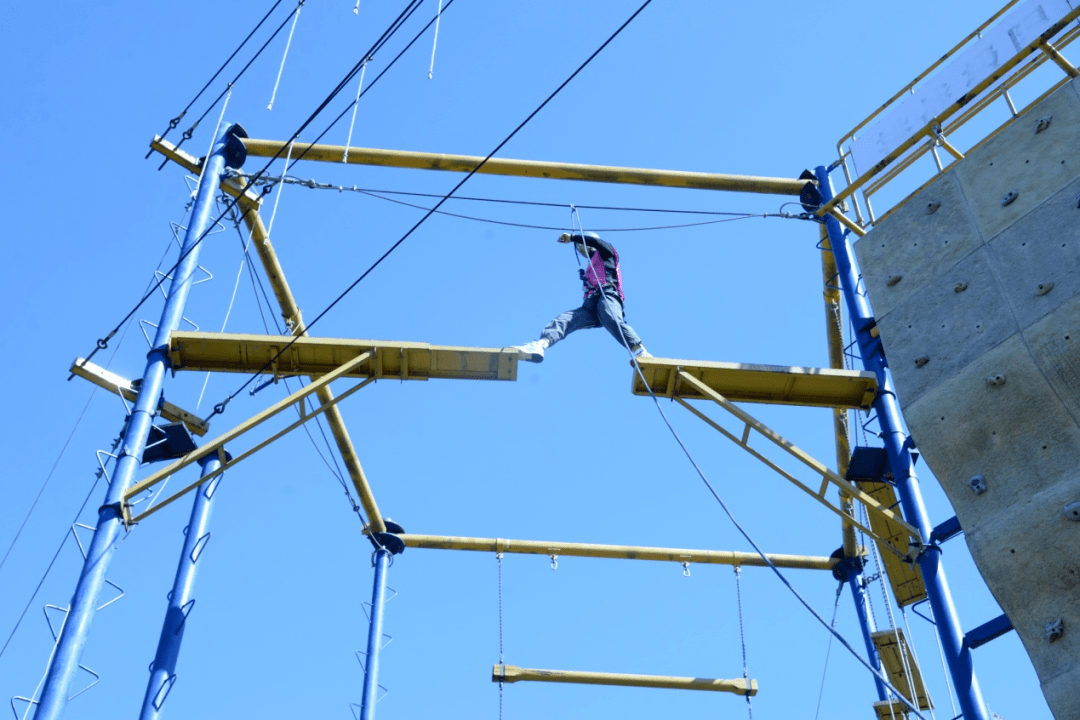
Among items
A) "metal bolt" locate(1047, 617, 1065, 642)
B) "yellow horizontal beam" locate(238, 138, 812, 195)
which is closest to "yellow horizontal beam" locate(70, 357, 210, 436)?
"yellow horizontal beam" locate(238, 138, 812, 195)

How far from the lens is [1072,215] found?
10.6 metres

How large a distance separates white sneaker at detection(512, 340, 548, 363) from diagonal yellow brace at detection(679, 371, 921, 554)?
155 centimetres

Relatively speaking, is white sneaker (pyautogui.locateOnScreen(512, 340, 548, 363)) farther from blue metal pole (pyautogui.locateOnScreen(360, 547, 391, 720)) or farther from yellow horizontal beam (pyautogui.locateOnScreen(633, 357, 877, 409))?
blue metal pole (pyautogui.locateOnScreen(360, 547, 391, 720))

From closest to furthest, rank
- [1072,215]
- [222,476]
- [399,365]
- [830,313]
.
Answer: [1072,215], [399,365], [222,476], [830,313]

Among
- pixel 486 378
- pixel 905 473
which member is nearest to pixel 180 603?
pixel 486 378

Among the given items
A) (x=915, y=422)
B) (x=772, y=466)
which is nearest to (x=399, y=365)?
(x=772, y=466)

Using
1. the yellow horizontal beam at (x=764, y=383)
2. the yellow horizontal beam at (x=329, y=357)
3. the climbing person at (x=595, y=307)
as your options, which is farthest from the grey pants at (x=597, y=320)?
the yellow horizontal beam at (x=329, y=357)

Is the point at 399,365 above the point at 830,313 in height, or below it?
below

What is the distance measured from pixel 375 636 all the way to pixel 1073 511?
1023 centimetres

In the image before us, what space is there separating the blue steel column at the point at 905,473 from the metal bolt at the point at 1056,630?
91 centimetres

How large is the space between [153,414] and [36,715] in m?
3.46

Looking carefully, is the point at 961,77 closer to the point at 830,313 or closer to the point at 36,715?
the point at 830,313

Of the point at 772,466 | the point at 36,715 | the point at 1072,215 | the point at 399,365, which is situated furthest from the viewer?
the point at 399,365

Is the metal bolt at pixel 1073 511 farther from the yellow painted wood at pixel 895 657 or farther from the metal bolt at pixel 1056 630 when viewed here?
the yellow painted wood at pixel 895 657
